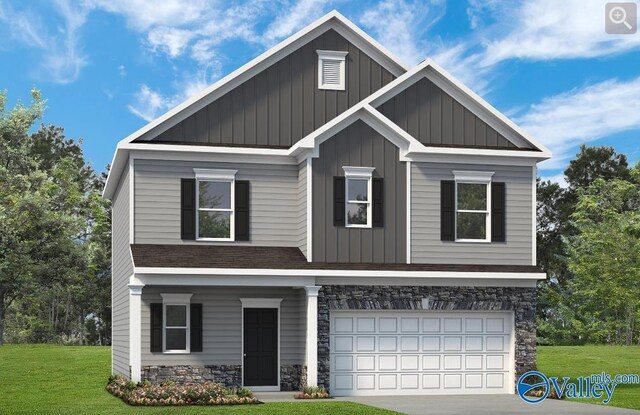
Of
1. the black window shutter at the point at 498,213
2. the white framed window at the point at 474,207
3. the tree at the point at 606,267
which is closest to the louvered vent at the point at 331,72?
the white framed window at the point at 474,207

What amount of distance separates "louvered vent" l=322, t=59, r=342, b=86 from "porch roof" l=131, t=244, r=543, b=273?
16.8ft

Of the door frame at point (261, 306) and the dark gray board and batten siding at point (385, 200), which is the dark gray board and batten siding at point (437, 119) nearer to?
the dark gray board and batten siding at point (385, 200)

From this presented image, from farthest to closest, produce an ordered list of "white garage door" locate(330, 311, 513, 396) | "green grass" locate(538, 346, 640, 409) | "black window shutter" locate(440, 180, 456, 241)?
"green grass" locate(538, 346, 640, 409) → "black window shutter" locate(440, 180, 456, 241) → "white garage door" locate(330, 311, 513, 396)

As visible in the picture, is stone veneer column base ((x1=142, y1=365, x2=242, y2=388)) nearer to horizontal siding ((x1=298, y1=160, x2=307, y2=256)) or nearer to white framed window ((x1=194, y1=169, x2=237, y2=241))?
white framed window ((x1=194, y1=169, x2=237, y2=241))

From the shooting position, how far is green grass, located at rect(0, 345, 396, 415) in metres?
21.6

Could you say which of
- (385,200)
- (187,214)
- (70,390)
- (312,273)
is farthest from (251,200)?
→ (70,390)

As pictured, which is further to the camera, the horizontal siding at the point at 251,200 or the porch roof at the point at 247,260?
the horizontal siding at the point at 251,200

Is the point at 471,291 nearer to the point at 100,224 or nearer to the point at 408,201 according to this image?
the point at 408,201

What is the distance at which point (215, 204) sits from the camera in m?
27.6

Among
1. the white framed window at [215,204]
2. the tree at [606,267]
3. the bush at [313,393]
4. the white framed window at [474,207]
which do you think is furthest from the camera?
the tree at [606,267]

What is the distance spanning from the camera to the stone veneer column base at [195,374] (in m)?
26.1

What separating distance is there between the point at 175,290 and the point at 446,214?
7807 millimetres
